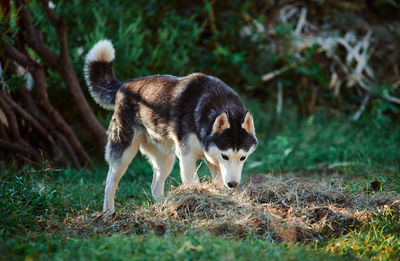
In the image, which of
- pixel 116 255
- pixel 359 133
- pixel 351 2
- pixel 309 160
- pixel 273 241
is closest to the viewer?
pixel 116 255

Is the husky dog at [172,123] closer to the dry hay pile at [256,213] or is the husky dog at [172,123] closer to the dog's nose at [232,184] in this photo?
the dog's nose at [232,184]

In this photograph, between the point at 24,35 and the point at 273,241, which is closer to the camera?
the point at 273,241

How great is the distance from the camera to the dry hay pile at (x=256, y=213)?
366cm

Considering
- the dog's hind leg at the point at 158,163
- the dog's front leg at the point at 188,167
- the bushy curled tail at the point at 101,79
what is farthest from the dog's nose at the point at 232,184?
the bushy curled tail at the point at 101,79

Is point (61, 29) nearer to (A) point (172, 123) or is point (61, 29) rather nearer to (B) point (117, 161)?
(B) point (117, 161)

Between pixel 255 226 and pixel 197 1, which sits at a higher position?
pixel 197 1

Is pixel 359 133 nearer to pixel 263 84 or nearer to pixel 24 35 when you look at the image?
pixel 263 84

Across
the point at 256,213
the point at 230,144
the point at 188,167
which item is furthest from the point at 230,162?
the point at 256,213

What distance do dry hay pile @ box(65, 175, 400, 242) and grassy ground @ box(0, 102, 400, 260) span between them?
16 cm

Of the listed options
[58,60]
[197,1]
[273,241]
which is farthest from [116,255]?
[197,1]

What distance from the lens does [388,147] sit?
8219 mm

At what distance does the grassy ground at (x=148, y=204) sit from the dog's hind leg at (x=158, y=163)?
0.73ft

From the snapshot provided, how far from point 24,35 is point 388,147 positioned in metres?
6.57

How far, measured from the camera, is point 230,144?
4.53 m
